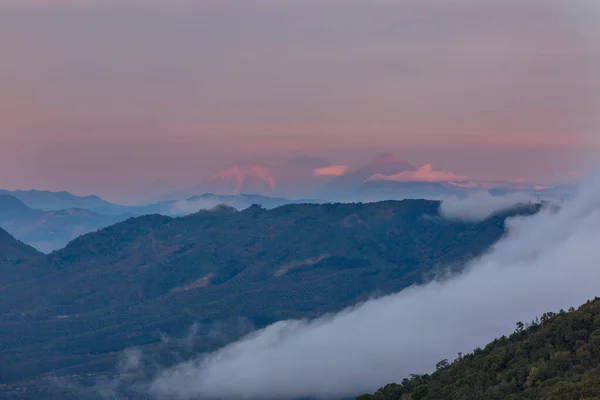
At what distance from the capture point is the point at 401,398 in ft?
470

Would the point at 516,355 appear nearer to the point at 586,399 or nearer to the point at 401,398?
the point at 401,398

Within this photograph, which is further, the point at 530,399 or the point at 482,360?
the point at 482,360

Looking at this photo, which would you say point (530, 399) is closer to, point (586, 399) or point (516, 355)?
point (586, 399)

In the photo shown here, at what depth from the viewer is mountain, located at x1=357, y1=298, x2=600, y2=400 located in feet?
378

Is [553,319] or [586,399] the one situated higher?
[553,319]

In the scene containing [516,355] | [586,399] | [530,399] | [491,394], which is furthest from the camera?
[516,355]

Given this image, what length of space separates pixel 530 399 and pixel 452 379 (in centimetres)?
3011

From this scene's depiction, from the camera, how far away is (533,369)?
404 ft

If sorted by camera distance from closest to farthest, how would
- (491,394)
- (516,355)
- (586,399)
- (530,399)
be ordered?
(586,399) → (530,399) → (491,394) → (516,355)

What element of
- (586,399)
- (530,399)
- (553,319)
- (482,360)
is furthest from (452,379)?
(586,399)

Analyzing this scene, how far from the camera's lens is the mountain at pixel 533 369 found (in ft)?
378

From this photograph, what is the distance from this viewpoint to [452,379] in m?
144

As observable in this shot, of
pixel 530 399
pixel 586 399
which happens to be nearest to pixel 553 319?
pixel 530 399

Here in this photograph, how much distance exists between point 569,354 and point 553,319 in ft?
69.5
